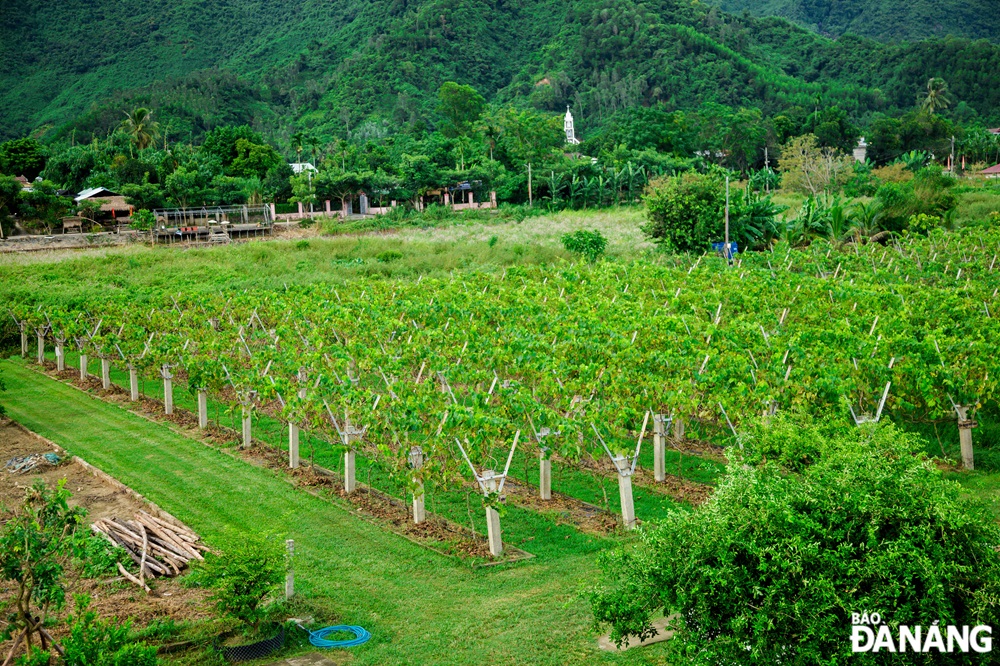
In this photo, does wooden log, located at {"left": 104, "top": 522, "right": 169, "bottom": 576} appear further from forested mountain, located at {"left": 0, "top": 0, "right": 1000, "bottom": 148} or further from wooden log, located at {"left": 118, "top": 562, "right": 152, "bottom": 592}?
forested mountain, located at {"left": 0, "top": 0, "right": 1000, "bottom": 148}

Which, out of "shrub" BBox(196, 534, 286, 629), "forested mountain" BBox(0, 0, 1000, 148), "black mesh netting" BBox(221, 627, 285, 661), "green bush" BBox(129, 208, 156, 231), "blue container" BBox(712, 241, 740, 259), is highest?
"forested mountain" BBox(0, 0, 1000, 148)

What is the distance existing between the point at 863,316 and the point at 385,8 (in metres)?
126

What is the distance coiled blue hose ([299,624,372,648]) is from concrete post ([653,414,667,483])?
20.8 feet

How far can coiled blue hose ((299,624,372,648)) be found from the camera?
1072 cm

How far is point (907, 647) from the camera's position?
747 cm

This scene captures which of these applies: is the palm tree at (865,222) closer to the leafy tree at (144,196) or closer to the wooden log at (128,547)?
the wooden log at (128,547)

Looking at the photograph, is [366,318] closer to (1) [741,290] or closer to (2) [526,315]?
(2) [526,315]

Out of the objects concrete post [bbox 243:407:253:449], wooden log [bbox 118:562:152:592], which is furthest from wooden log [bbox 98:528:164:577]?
concrete post [bbox 243:407:253:449]

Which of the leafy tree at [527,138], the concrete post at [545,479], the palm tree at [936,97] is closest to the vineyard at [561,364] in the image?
the concrete post at [545,479]

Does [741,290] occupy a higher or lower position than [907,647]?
higher

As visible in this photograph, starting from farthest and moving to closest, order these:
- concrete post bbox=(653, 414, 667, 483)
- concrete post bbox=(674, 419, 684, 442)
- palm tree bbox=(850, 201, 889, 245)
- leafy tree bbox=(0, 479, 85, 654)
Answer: palm tree bbox=(850, 201, 889, 245)
concrete post bbox=(674, 419, 684, 442)
concrete post bbox=(653, 414, 667, 483)
leafy tree bbox=(0, 479, 85, 654)

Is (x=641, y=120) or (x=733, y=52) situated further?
(x=733, y=52)

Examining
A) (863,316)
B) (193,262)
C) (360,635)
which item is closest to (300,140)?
(193,262)

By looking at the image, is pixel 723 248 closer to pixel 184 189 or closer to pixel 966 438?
pixel 966 438
